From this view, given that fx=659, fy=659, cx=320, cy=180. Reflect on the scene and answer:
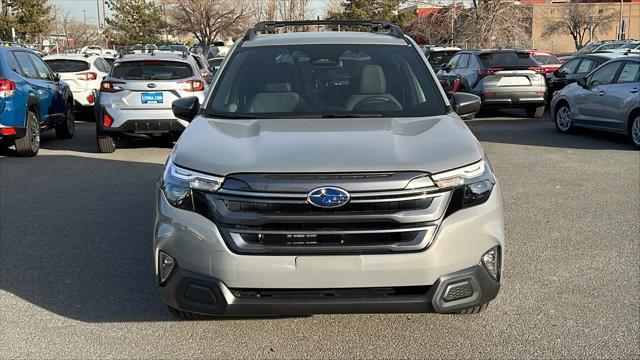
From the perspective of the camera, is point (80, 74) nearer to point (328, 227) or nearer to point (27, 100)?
point (27, 100)

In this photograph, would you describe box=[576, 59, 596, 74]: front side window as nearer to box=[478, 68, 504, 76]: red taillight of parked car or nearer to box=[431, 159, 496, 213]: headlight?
box=[478, 68, 504, 76]: red taillight of parked car

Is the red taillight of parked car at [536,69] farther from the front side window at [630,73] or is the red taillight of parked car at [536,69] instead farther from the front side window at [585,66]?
the front side window at [630,73]

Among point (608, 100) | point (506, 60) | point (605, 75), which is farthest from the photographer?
point (506, 60)

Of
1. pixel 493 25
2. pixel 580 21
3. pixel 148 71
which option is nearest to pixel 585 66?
pixel 148 71

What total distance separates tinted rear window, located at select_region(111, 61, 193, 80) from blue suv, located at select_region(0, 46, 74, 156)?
56.4 inches

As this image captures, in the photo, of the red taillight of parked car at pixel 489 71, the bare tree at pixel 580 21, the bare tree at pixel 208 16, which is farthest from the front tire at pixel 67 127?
the bare tree at pixel 580 21

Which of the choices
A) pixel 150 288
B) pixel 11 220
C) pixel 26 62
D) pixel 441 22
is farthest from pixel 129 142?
pixel 441 22

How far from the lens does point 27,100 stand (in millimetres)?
10531

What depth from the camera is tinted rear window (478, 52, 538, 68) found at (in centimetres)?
1502

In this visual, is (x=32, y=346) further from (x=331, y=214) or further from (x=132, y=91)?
(x=132, y=91)

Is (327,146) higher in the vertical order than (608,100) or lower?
higher

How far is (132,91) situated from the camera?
34.5 feet

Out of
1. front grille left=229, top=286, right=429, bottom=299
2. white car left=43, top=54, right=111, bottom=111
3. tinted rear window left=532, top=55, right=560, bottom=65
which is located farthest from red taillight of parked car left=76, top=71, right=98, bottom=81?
front grille left=229, top=286, right=429, bottom=299

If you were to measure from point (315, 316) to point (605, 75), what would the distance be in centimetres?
956
